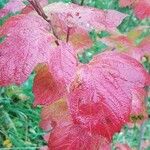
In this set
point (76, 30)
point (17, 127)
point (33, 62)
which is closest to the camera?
point (33, 62)

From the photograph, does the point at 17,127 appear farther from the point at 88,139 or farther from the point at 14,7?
the point at 88,139

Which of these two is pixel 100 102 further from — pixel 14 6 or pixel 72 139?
pixel 14 6

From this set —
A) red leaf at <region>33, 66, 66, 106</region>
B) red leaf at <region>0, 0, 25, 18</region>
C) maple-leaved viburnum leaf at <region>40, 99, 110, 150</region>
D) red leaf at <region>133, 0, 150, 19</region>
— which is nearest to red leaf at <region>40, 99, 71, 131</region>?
maple-leaved viburnum leaf at <region>40, 99, 110, 150</region>

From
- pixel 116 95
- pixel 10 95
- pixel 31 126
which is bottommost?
pixel 31 126

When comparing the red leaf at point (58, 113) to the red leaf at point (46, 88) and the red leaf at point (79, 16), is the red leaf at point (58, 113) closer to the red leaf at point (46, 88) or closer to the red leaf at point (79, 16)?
the red leaf at point (46, 88)

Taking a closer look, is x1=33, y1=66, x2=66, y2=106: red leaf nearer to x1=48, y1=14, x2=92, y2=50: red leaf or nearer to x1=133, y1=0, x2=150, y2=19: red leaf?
x1=48, y1=14, x2=92, y2=50: red leaf

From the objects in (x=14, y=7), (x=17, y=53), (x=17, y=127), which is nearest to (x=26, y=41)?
(x=17, y=53)
